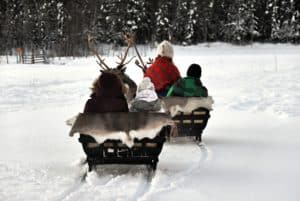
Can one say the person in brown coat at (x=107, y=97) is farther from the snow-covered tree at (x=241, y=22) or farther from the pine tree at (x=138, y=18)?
the snow-covered tree at (x=241, y=22)

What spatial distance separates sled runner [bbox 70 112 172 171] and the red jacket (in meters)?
3.02

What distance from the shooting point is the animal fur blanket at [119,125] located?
5.84 metres

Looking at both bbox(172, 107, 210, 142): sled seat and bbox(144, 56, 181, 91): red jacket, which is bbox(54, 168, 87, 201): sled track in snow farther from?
bbox(144, 56, 181, 91): red jacket

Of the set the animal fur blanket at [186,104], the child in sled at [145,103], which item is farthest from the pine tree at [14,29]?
the child in sled at [145,103]

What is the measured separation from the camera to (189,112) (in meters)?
7.96

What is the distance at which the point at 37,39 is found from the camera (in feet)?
163

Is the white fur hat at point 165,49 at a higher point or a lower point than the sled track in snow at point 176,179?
higher

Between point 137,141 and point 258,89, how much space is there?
38.8 ft

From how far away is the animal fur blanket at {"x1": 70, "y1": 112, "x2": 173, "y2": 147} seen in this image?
5.84m

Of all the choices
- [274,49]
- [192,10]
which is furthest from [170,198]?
[192,10]

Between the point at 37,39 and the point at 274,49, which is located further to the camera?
the point at 37,39

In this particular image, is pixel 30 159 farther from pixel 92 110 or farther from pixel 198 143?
pixel 198 143

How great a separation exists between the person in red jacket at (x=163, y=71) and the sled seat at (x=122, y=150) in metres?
3.07

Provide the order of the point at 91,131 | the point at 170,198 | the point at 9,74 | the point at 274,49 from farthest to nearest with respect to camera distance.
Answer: the point at 274,49, the point at 9,74, the point at 91,131, the point at 170,198
